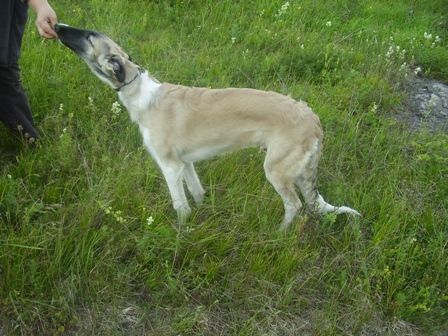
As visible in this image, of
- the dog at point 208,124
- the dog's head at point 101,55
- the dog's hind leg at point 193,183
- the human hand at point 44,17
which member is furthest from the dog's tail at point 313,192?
the human hand at point 44,17

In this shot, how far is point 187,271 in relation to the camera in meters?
3.08

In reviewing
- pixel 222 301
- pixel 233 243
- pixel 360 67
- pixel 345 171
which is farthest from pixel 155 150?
pixel 360 67

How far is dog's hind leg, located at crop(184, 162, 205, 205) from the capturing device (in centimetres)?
376

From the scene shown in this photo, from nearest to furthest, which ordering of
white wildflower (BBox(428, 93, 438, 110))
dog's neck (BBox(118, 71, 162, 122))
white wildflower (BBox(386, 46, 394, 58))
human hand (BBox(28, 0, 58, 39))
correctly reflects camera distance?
human hand (BBox(28, 0, 58, 39)) → dog's neck (BBox(118, 71, 162, 122)) → white wildflower (BBox(428, 93, 438, 110)) → white wildflower (BBox(386, 46, 394, 58))

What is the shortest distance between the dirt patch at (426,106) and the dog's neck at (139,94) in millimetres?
2663

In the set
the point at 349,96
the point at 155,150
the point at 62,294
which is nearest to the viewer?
the point at 62,294

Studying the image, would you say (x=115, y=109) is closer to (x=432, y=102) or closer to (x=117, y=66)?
(x=117, y=66)

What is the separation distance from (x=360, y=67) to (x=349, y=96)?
721mm

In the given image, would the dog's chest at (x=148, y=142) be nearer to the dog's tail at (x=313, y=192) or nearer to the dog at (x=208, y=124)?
the dog at (x=208, y=124)

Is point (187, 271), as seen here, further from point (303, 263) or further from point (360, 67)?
point (360, 67)

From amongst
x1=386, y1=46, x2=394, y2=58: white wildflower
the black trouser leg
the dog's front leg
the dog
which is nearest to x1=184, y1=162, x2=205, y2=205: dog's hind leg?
the dog

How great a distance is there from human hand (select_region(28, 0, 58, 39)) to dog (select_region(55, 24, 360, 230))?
0.07 m

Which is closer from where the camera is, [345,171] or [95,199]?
[95,199]

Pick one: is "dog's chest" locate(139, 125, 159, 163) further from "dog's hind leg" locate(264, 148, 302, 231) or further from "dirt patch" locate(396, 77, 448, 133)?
"dirt patch" locate(396, 77, 448, 133)
